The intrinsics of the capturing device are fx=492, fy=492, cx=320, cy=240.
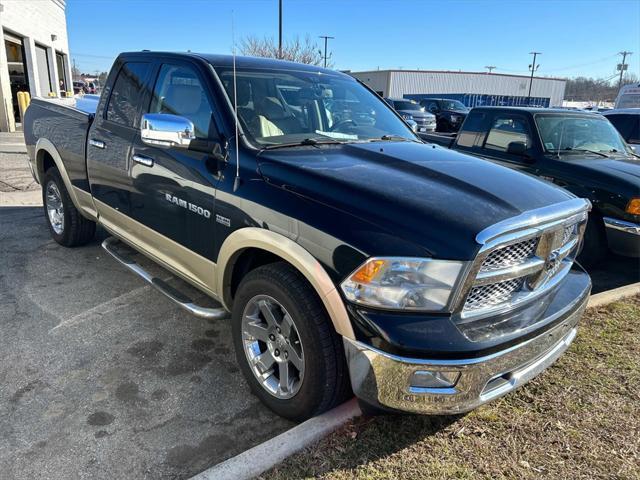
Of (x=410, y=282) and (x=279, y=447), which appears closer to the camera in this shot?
(x=410, y=282)

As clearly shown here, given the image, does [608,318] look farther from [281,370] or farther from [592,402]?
[281,370]

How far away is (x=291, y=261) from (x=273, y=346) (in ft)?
1.87

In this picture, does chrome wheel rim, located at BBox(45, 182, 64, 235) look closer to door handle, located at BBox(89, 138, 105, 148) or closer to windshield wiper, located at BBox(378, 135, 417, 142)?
door handle, located at BBox(89, 138, 105, 148)

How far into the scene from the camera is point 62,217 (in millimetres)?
5250

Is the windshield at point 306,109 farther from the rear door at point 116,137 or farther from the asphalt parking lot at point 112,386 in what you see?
the asphalt parking lot at point 112,386

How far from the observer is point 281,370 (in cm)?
269

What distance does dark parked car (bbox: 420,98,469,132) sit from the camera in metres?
22.2

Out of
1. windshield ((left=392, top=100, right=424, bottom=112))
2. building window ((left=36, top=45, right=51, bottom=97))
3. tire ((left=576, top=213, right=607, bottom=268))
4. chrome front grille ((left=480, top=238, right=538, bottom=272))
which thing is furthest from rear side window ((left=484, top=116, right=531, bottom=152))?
building window ((left=36, top=45, right=51, bottom=97))

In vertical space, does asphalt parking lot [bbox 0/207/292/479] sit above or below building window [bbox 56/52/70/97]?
below

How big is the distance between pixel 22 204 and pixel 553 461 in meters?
7.56

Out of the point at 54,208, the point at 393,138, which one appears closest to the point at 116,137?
the point at 54,208

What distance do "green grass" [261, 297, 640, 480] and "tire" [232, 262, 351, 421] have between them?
0.90 ft

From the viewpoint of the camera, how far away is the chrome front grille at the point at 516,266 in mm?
2158

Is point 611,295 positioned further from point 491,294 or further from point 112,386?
point 112,386
